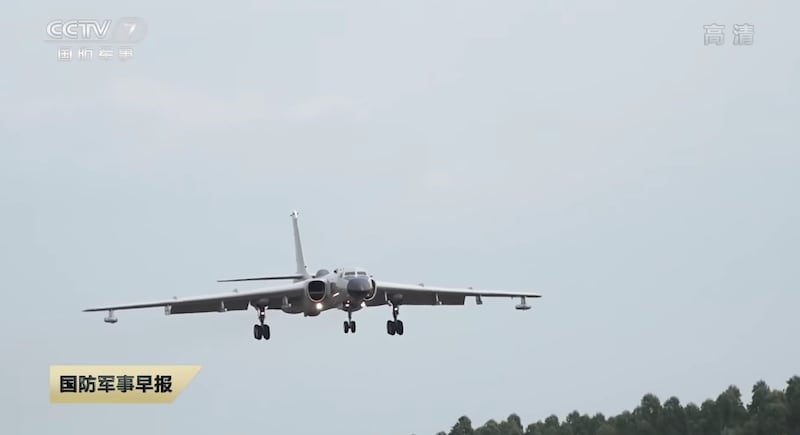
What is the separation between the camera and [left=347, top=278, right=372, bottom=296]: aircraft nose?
9681cm

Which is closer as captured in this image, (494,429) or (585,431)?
(585,431)

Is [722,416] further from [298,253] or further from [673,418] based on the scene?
[298,253]

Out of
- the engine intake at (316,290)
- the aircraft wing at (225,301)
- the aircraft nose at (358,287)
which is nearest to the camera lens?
the aircraft nose at (358,287)

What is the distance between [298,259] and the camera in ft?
399

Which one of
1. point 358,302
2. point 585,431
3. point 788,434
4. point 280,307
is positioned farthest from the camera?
point 585,431

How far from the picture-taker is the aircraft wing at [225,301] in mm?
103688

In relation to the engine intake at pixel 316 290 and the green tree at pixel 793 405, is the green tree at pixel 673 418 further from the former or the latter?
the engine intake at pixel 316 290

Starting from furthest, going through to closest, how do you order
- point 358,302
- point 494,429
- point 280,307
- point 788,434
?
point 494,429
point 788,434
point 280,307
point 358,302

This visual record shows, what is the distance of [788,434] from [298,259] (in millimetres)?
39672

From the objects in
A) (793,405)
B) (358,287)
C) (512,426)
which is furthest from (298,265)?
(512,426)

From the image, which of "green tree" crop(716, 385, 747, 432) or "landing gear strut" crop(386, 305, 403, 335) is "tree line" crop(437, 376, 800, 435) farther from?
"landing gear strut" crop(386, 305, 403, 335)

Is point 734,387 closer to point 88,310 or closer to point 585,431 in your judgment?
point 585,431

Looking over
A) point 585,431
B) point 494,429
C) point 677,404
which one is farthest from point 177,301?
point 494,429

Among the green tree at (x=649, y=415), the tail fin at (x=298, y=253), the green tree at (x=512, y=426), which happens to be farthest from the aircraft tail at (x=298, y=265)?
the green tree at (x=512, y=426)
